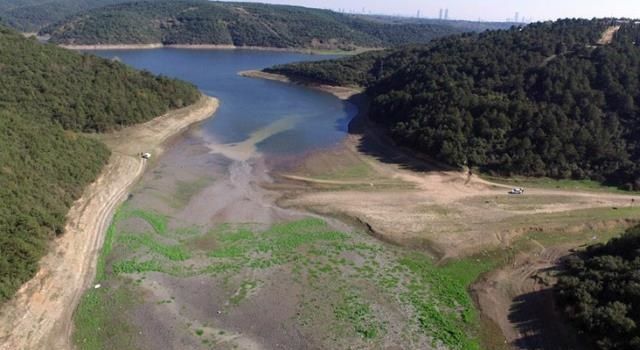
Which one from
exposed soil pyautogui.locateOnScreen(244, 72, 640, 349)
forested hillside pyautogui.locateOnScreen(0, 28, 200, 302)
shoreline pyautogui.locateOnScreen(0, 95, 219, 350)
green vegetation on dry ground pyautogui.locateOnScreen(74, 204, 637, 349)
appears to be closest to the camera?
shoreline pyautogui.locateOnScreen(0, 95, 219, 350)

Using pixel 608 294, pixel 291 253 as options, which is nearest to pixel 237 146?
pixel 291 253

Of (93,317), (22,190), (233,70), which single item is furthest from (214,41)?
(93,317)

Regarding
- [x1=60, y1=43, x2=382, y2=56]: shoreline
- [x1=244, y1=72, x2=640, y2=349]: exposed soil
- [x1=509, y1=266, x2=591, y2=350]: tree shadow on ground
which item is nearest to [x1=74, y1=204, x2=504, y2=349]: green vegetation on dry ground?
[x1=244, y1=72, x2=640, y2=349]: exposed soil

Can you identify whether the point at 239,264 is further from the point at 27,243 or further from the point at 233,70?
the point at 233,70

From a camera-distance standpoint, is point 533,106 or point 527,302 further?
point 533,106

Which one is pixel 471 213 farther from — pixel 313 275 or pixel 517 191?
pixel 313 275

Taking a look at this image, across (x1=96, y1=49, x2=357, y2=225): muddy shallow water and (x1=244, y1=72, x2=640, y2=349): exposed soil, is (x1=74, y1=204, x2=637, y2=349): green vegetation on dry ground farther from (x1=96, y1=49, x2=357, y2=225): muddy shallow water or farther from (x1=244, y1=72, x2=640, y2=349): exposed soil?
(x1=96, y1=49, x2=357, y2=225): muddy shallow water

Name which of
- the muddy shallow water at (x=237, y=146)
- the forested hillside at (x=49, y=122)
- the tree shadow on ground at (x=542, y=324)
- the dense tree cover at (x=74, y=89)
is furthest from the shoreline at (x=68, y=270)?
the tree shadow on ground at (x=542, y=324)
